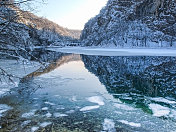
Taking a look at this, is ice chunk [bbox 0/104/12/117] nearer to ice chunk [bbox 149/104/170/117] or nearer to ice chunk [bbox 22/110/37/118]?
ice chunk [bbox 22/110/37/118]

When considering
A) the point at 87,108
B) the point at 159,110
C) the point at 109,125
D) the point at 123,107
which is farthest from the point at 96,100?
the point at 159,110

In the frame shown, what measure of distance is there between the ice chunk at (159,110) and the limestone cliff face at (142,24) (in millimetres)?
54881

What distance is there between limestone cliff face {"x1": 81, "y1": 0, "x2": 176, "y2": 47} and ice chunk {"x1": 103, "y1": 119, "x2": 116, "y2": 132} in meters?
57.0

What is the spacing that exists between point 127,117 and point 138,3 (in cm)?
7820

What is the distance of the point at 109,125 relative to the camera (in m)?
5.25

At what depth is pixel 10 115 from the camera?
19.0 feet

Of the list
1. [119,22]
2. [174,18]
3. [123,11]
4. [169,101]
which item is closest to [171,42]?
[174,18]

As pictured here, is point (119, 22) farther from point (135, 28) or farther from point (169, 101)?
point (169, 101)

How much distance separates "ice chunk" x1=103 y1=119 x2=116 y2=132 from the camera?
4.99 m

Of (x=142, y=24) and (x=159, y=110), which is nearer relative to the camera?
(x=159, y=110)

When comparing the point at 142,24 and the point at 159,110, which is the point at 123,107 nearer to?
the point at 159,110

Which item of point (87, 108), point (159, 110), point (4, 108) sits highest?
point (4, 108)

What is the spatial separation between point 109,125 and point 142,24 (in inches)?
2551

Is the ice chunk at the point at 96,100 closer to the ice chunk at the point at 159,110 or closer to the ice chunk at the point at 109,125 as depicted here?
the ice chunk at the point at 109,125
